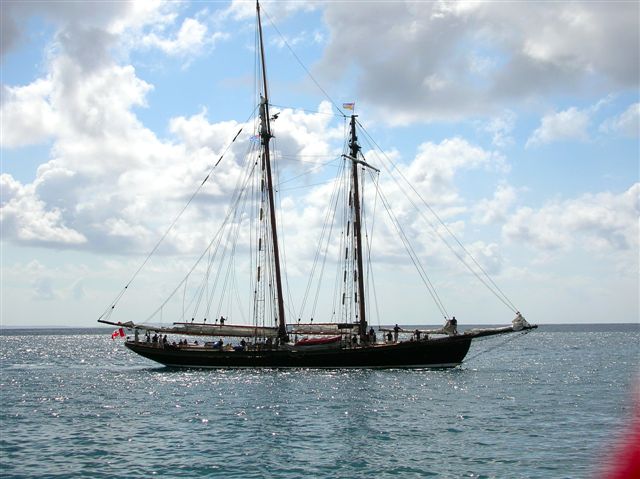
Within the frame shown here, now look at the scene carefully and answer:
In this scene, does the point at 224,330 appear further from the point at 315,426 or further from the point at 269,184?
the point at 315,426

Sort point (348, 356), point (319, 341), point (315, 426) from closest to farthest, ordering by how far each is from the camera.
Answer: point (315, 426) → point (348, 356) → point (319, 341)

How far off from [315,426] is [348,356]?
3022 centimetres

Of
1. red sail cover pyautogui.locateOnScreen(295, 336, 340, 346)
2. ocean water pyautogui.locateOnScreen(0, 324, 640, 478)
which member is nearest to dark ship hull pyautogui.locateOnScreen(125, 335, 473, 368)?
red sail cover pyautogui.locateOnScreen(295, 336, 340, 346)

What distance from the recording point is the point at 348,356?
6831 centimetres

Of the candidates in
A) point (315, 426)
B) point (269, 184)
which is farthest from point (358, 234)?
point (315, 426)

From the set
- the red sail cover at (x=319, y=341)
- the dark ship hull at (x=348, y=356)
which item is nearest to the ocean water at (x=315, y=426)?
the dark ship hull at (x=348, y=356)

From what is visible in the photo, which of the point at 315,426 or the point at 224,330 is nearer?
the point at 315,426

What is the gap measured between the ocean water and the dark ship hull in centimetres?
191

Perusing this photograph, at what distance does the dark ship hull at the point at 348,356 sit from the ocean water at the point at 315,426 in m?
1.91

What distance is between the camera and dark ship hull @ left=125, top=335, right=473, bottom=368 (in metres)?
67.2

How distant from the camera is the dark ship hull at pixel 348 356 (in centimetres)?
6725

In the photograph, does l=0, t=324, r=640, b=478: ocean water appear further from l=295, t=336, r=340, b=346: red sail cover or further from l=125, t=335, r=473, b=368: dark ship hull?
l=295, t=336, r=340, b=346: red sail cover

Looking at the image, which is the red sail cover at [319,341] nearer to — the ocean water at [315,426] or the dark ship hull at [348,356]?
the dark ship hull at [348,356]

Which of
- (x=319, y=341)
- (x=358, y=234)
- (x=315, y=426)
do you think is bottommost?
(x=315, y=426)
